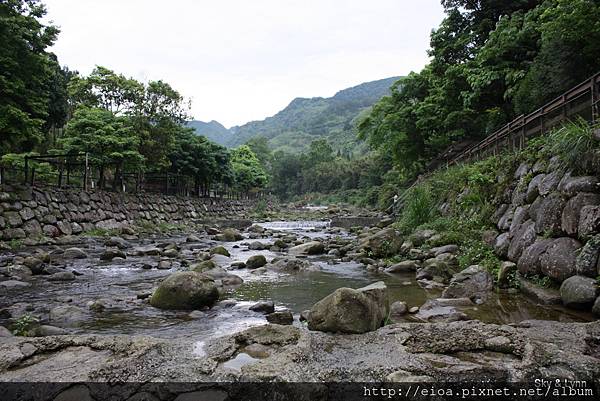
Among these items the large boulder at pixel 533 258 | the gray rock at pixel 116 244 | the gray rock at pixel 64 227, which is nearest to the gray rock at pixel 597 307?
the large boulder at pixel 533 258

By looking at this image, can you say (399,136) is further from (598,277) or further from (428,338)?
(428,338)

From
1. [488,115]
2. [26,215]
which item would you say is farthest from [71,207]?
[488,115]

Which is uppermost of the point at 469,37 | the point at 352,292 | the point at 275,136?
the point at 275,136

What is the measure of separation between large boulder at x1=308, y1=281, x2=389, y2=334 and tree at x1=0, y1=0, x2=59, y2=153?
1314cm

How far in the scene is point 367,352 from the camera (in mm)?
3117

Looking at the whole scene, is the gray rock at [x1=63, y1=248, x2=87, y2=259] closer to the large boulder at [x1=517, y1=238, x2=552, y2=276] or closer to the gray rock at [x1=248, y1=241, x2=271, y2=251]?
the gray rock at [x1=248, y1=241, x2=271, y2=251]

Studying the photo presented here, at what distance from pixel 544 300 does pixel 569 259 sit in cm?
65

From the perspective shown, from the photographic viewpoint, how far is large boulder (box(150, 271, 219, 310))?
557cm

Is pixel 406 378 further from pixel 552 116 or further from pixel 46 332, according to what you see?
pixel 552 116

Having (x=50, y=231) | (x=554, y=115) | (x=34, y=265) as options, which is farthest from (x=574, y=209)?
(x=50, y=231)

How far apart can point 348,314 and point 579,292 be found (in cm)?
305

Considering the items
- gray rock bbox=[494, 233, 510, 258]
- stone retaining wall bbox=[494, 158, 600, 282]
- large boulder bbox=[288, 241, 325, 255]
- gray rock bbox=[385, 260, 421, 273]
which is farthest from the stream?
large boulder bbox=[288, 241, 325, 255]

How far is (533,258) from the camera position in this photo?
5.91 metres

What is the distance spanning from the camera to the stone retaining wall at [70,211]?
13078mm
